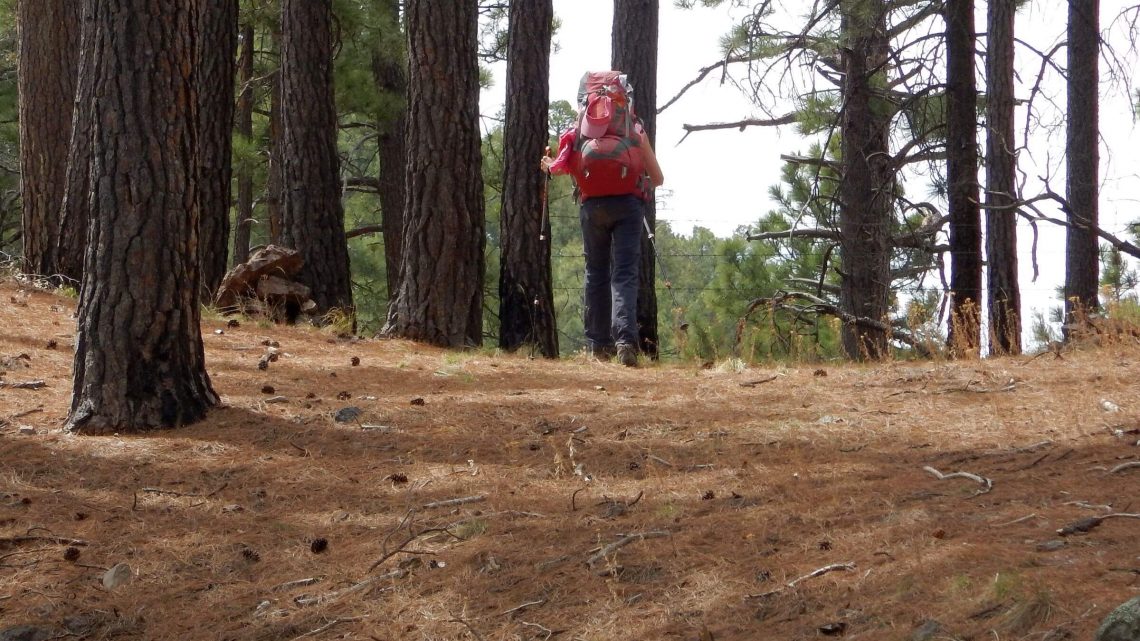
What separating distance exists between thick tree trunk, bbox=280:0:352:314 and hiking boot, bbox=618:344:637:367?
10.9 ft

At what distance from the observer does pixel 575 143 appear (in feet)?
26.6

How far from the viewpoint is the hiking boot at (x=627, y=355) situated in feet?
27.3

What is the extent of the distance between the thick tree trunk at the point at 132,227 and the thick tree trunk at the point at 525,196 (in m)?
4.47

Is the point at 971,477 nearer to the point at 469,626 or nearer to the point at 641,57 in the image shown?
the point at 469,626

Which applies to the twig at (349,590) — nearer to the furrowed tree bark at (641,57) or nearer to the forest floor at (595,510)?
the forest floor at (595,510)

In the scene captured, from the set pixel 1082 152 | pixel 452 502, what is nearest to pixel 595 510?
pixel 452 502

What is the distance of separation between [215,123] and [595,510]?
695 centimetres

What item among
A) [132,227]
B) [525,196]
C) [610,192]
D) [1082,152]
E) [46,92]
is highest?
[46,92]

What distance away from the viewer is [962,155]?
1034 centimetres

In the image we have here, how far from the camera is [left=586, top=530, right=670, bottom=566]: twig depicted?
3.83 metres

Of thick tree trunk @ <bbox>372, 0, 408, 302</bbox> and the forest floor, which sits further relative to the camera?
thick tree trunk @ <bbox>372, 0, 408, 302</bbox>

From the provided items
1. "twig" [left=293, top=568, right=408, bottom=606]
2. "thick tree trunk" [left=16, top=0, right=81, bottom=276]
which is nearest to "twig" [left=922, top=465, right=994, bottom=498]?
"twig" [left=293, top=568, right=408, bottom=606]

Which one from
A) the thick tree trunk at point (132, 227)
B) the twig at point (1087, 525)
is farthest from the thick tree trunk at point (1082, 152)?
the thick tree trunk at point (132, 227)

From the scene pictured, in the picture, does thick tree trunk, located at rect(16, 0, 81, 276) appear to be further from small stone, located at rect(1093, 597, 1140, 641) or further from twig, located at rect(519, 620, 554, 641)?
small stone, located at rect(1093, 597, 1140, 641)
